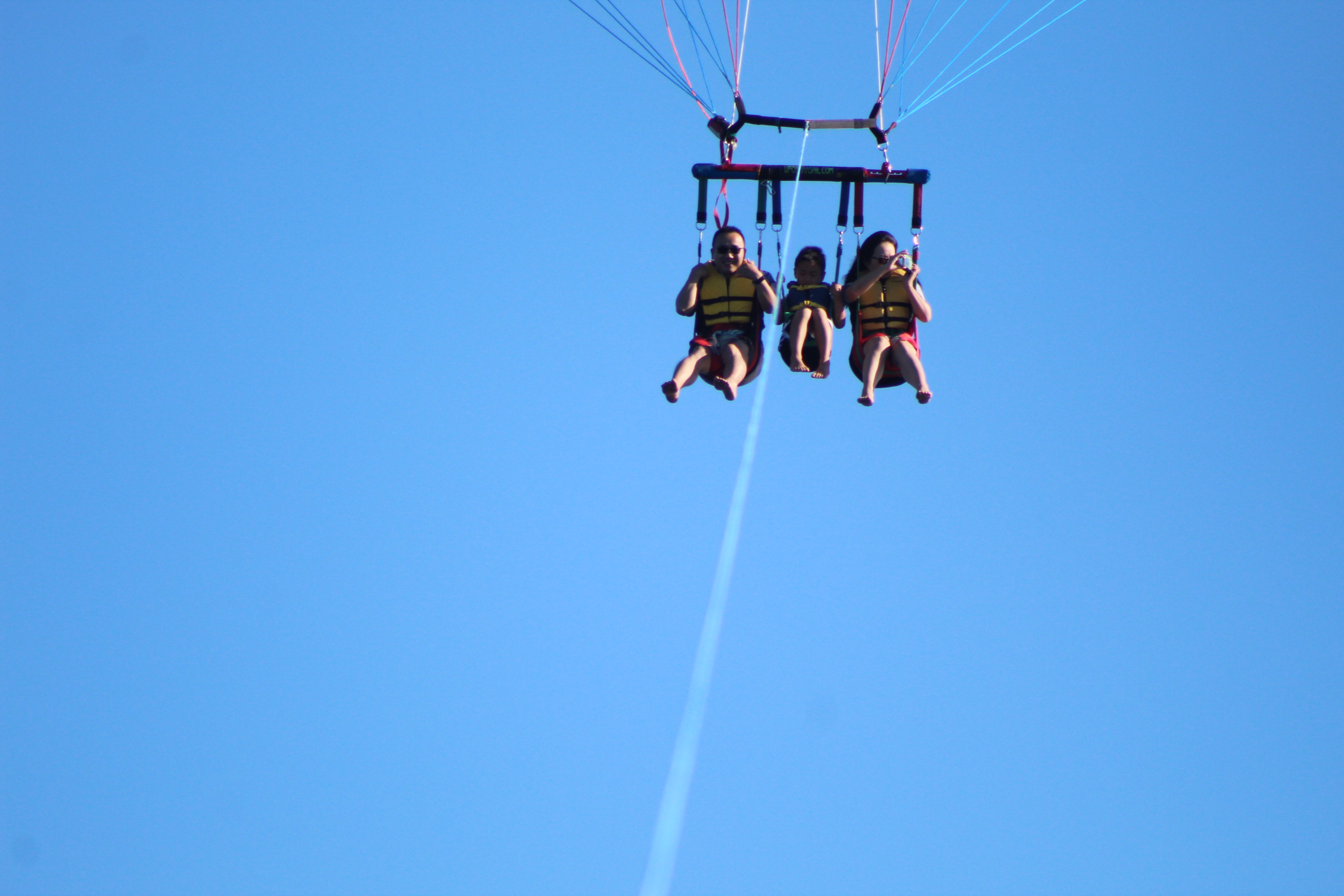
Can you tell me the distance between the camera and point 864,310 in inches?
481

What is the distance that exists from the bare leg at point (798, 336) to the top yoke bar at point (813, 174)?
0.80m

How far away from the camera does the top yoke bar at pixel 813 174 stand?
12055 mm

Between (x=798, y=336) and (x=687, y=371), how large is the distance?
30.0 inches

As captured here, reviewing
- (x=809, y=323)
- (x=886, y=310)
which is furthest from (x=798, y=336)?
(x=886, y=310)

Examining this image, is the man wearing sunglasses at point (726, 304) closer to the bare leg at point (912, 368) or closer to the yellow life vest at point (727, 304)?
the yellow life vest at point (727, 304)

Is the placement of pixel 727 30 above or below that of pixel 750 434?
above

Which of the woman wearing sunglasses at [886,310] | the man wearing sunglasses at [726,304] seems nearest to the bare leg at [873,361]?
the woman wearing sunglasses at [886,310]

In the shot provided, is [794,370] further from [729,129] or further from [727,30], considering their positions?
[727,30]

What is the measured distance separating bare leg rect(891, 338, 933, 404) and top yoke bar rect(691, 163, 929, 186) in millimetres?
976

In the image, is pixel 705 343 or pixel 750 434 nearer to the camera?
pixel 750 434

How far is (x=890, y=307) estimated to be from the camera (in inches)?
480

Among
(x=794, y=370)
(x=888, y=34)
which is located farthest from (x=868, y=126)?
(x=794, y=370)

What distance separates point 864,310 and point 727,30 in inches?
83.1

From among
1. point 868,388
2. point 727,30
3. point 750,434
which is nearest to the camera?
point 750,434
